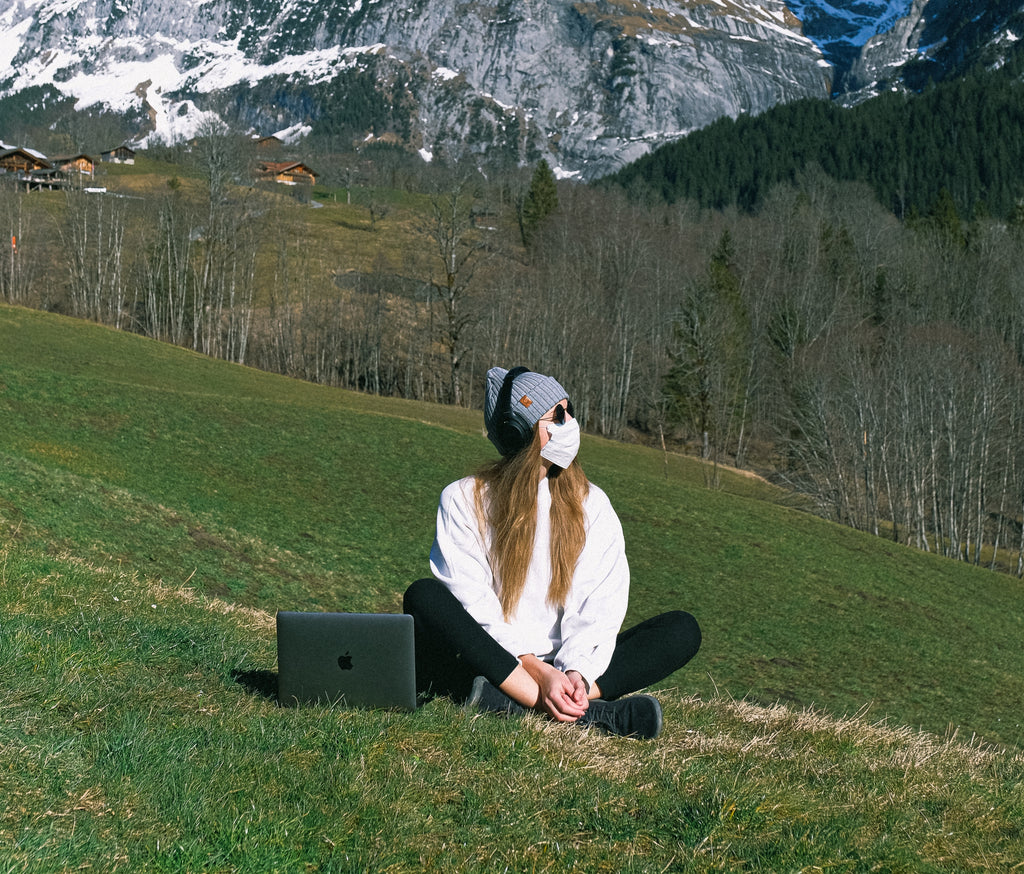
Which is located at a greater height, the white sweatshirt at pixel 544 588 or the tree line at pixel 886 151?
the tree line at pixel 886 151

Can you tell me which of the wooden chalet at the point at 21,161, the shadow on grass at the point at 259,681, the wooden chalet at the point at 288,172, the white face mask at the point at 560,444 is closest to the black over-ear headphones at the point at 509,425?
the white face mask at the point at 560,444

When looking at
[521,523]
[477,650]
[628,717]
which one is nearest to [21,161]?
[521,523]

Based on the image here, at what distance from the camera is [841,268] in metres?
96.1

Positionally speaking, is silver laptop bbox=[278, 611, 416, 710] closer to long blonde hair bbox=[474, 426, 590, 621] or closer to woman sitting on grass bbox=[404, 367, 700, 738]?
woman sitting on grass bbox=[404, 367, 700, 738]

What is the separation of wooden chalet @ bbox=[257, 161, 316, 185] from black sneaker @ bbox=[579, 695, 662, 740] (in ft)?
512

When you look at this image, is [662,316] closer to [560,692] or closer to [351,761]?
[560,692]

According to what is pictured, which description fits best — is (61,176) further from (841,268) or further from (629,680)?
(629,680)

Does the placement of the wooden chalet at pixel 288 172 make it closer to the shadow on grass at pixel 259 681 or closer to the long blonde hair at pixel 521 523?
the shadow on grass at pixel 259 681

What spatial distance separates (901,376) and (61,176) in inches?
4392

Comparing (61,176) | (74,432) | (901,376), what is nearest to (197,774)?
(74,432)

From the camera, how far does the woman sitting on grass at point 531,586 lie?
5238mm

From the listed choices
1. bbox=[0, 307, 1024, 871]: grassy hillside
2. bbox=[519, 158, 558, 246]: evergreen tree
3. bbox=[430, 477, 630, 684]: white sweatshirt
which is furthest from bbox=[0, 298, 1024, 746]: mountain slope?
bbox=[519, 158, 558, 246]: evergreen tree

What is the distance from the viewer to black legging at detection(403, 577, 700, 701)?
17.1 ft

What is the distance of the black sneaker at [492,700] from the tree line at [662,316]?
4596 cm
